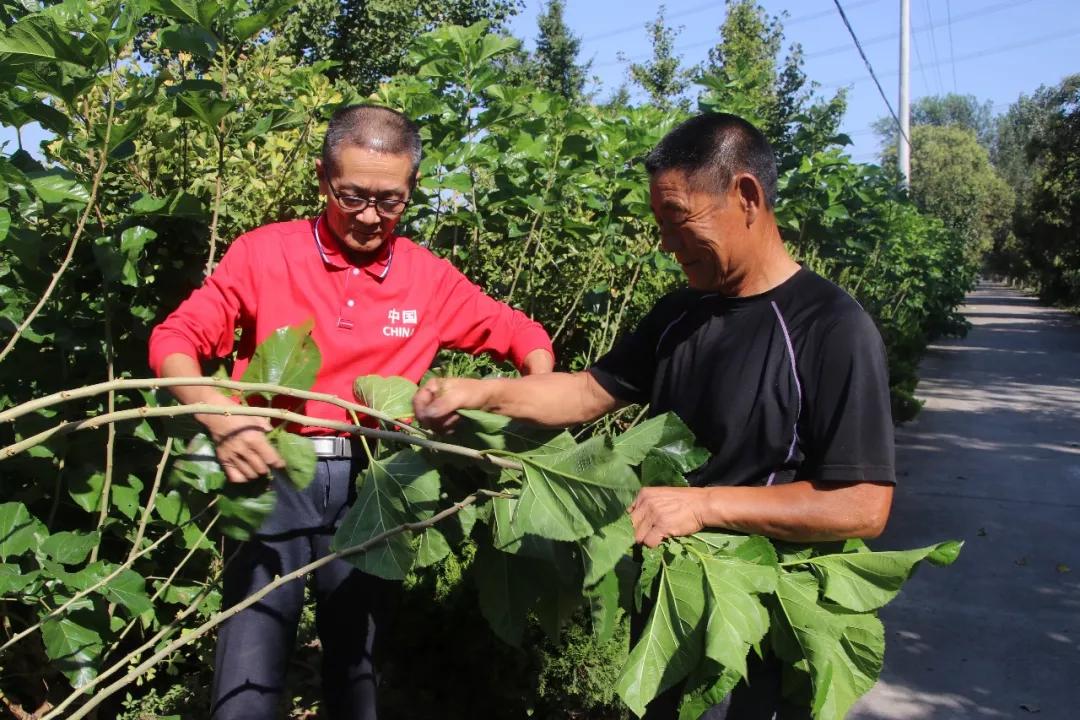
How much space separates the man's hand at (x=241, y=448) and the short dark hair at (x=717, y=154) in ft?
3.43

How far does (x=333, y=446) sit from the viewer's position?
277cm

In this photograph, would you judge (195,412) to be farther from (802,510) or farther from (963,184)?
(963,184)

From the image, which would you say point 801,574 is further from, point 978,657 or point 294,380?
point 978,657

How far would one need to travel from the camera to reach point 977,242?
63125mm

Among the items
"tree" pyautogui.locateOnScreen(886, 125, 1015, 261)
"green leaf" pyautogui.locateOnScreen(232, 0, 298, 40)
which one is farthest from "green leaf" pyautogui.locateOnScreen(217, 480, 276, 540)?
"tree" pyautogui.locateOnScreen(886, 125, 1015, 261)

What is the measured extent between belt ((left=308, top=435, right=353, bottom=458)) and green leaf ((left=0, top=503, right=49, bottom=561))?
0.74 m

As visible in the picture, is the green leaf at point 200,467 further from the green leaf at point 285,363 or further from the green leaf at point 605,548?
the green leaf at point 605,548

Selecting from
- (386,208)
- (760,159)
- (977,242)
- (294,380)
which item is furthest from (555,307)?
(977,242)

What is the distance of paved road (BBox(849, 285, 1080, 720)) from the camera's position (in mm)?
5090

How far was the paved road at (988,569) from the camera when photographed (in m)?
5.09

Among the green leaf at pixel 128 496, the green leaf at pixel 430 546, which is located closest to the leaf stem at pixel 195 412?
the green leaf at pixel 430 546

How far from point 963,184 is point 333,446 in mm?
64334

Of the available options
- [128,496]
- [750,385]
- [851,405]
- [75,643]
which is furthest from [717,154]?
[128,496]

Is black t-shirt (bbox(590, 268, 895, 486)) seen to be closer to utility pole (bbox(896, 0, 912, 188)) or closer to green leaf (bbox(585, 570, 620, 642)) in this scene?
green leaf (bbox(585, 570, 620, 642))
